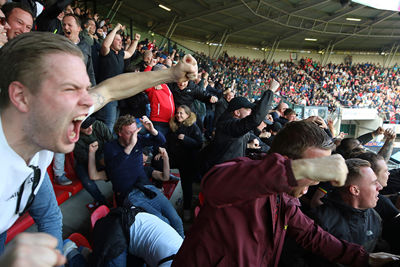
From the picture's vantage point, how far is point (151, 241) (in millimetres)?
1900

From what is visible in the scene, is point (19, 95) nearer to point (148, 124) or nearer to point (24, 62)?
point (24, 62)

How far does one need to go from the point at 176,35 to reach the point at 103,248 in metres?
22.6

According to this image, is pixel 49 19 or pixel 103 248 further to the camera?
pixel 49 19

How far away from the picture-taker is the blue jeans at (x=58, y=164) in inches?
116

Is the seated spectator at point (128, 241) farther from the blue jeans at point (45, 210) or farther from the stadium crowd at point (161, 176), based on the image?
the blue jeans at point (45, 210)

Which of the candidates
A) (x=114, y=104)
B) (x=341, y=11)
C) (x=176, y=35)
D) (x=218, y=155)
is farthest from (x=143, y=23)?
(x=218, y=155)

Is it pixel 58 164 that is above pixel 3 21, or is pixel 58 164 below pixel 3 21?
below

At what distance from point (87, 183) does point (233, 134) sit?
6.29 feet

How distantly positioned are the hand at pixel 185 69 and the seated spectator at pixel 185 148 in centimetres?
230

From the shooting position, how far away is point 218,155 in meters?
3.17

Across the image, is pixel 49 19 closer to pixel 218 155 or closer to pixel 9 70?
pixel 9 70

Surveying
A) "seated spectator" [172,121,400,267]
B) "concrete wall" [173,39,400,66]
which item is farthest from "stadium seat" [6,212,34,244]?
"concrete wall" [173,39,400,66]

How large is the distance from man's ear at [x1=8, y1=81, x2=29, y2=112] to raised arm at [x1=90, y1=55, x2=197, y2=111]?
378 mm

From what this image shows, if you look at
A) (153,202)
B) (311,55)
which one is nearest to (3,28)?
(153,202)
